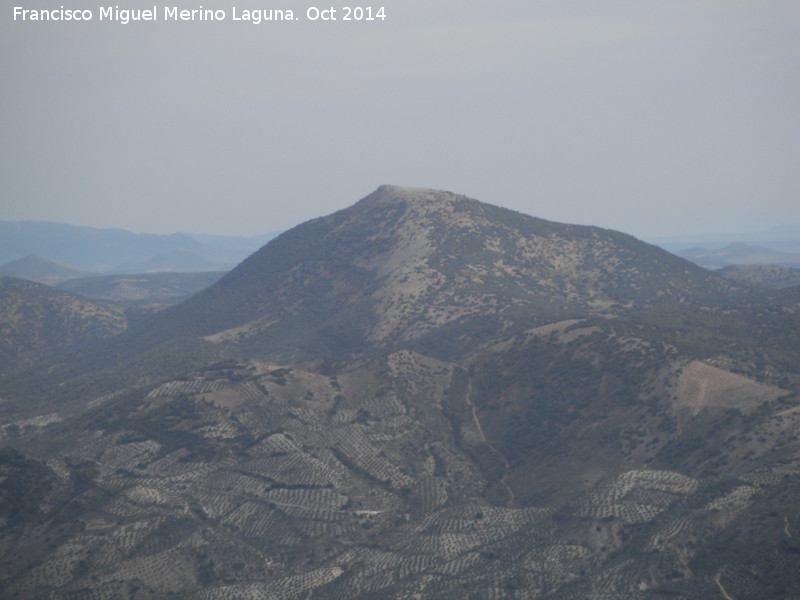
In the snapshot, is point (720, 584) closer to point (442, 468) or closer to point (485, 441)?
point (442, 468)

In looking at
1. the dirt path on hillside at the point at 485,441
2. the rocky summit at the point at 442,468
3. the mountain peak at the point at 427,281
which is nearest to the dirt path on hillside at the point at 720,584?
Result: the rocky summit at the point at 442,468

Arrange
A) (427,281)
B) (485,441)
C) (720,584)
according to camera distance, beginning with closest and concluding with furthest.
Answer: (720,584), (485,441), (427,281)

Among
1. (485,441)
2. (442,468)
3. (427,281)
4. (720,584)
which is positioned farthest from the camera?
(427,281)

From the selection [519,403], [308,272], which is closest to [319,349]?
[308,272]

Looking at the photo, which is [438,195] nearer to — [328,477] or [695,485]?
[328,477]

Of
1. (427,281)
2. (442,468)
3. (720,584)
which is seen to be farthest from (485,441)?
(427,281)

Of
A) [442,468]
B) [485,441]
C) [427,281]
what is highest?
[427,281]

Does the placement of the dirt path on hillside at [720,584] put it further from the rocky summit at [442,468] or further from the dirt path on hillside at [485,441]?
the dirt path on hillside at [485,441]

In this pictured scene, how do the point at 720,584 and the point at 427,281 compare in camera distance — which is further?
the point at 427,281
